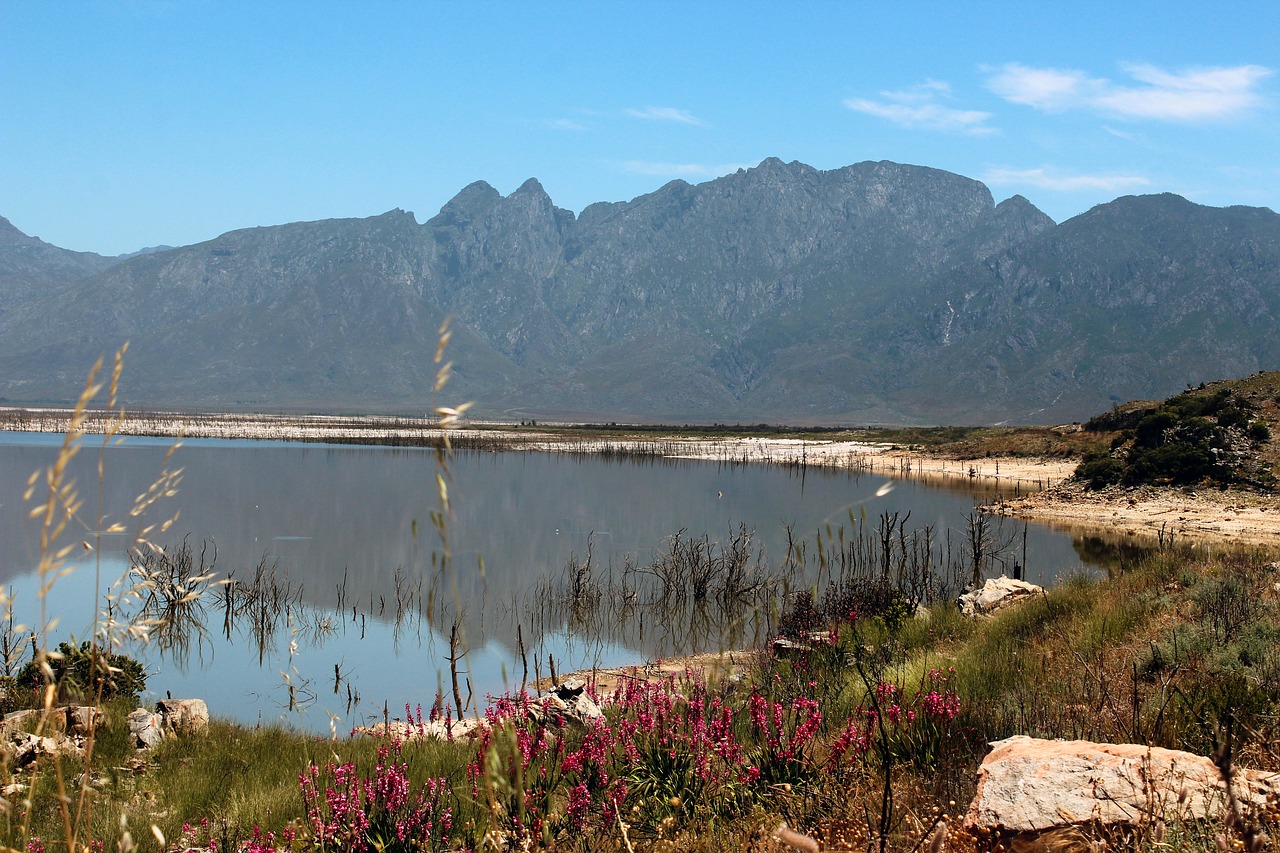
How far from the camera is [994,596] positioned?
46.3ft

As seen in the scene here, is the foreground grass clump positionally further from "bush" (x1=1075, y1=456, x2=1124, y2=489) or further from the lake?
"bush" (x1=1075, y1=456, x2=1124, y2=489)

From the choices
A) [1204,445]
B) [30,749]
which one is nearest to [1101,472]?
[1204,445]

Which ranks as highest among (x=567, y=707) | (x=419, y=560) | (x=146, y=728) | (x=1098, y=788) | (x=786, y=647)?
(x=1098, y=788)

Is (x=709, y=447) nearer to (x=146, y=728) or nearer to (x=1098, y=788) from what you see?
(x=146, y=728)

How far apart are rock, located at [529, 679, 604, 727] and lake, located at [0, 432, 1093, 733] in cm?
92

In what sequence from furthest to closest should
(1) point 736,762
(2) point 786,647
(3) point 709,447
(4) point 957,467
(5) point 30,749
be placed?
(3) point 709,447, (4) point 957,467, (2) point 786,647, (5) point 30,749, (1) point 736,762

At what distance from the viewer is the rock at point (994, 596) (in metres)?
13.6

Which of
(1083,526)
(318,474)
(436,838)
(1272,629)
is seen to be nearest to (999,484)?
(1083,526)

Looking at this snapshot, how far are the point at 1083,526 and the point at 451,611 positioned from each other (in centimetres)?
2249

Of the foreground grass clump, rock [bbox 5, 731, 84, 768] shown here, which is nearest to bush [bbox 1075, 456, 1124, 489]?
the foreground grass clump

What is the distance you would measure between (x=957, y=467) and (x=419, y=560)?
4189 cm

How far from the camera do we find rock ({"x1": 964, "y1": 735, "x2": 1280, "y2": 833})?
4.24 metres

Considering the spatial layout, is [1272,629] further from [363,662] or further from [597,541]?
[597,541]

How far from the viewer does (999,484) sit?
48.3 meters
